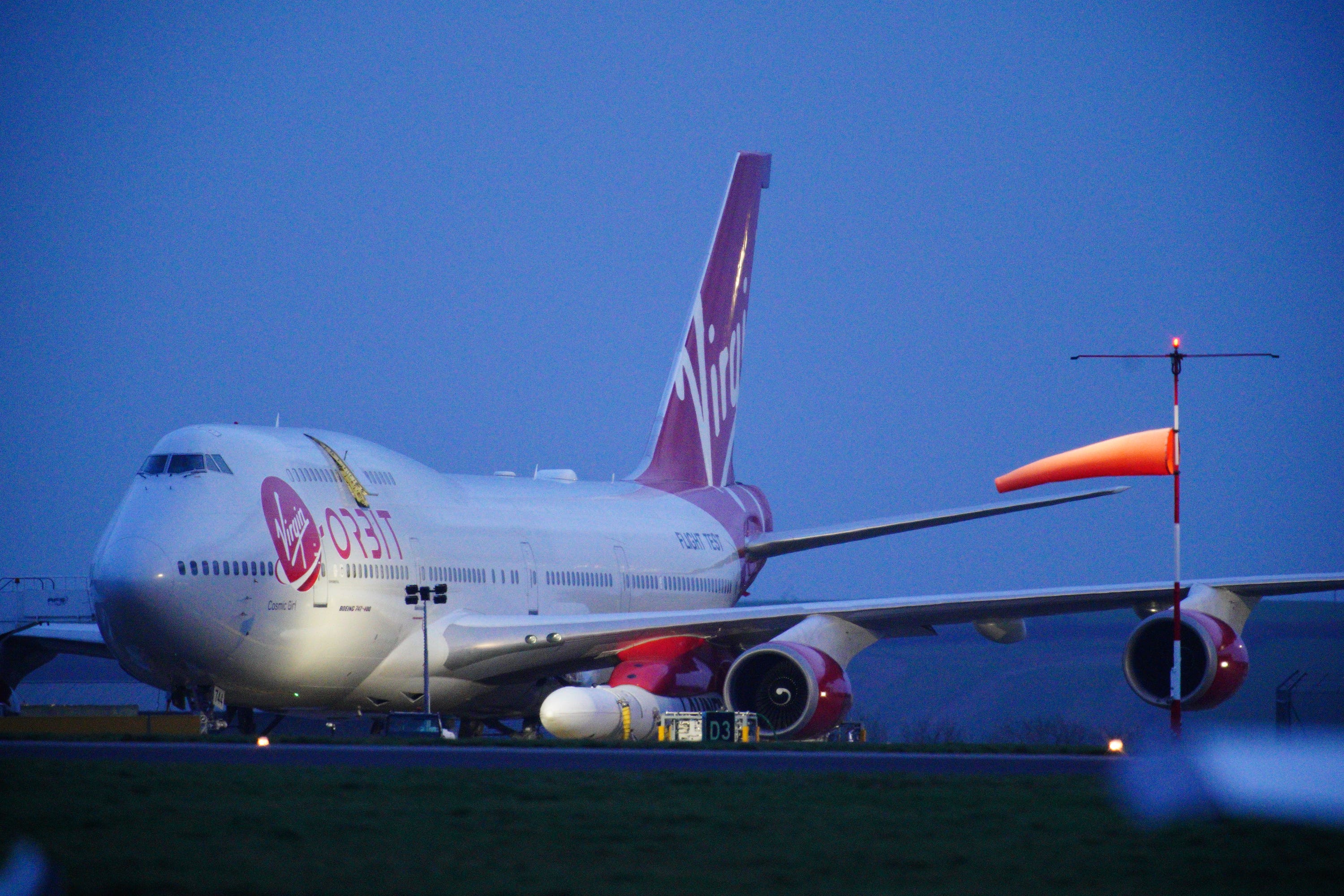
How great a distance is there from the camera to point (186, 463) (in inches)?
977

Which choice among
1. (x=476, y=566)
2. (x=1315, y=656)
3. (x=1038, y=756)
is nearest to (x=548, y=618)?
(x=476, y=566)

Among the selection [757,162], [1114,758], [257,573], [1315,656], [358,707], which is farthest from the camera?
[1315,656]

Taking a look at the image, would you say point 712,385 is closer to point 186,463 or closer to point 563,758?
point 186,463

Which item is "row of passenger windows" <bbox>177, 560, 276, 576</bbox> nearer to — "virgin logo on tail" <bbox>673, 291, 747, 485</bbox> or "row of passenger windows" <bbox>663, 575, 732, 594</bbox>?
"row of passenger windows" <bbox>663, 575, 732, 594</bbox>

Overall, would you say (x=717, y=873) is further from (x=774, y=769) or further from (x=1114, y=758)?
(x=1114, y=758)

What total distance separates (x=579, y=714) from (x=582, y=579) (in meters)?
6.91

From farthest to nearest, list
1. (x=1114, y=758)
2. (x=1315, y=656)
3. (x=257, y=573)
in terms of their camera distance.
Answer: (x=1315, y=656) < (x=257, y=573) < (x=1114, y=758)

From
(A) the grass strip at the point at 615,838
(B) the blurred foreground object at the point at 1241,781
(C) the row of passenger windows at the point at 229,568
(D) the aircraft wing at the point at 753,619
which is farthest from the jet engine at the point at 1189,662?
(C) the row of passenger windows at the point at 229,568

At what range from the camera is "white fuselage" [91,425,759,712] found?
23.8m

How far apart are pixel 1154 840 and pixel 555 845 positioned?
365 cm

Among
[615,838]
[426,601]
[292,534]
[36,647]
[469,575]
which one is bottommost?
[615,838]

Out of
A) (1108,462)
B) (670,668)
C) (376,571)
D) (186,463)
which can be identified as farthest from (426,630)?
(1108,462)

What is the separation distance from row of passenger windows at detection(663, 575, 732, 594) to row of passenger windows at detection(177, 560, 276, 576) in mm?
11692

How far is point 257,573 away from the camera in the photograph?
24578mm
